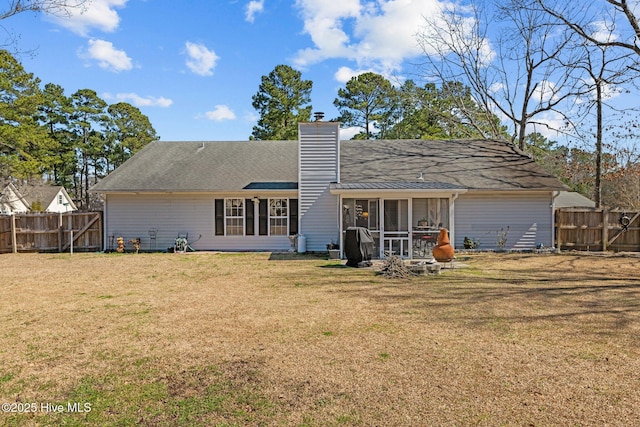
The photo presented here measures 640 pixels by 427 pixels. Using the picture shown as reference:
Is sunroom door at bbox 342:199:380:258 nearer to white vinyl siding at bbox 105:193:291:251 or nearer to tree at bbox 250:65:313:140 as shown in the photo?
white vinyl siding at bbox 105:193:291:251

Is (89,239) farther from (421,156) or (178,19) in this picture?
(421,156)

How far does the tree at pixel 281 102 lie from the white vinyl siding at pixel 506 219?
785 inches

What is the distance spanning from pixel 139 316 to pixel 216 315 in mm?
1170

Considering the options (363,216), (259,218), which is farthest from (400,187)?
(259,218)

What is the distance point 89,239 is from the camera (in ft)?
52.6

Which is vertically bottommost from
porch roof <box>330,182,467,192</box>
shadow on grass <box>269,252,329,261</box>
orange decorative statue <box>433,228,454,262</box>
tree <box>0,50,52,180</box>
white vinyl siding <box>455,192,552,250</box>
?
shadow on grass <box>269,252,329,261</box>

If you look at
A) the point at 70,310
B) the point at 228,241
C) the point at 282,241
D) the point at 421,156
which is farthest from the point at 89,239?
the point at 421,156

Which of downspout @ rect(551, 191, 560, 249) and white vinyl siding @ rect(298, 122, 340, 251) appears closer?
white vinyl siding @ rect(298, 122, 340, 251)

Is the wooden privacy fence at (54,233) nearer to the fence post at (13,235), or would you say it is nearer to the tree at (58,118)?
the fence post at (13,235)

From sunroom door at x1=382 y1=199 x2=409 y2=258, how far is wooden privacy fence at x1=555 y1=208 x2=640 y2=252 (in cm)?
689

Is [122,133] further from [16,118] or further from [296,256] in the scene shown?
[296,256]

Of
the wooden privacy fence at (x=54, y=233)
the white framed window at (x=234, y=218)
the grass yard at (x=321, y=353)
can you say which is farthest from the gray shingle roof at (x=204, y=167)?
the grass yard at (x=321, y=353)

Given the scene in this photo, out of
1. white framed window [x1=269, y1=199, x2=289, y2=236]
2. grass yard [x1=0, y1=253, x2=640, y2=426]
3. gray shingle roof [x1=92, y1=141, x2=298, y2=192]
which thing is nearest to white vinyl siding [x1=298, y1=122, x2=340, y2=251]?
white framed window [x1=269, y1=199, x2=289, y2=236]

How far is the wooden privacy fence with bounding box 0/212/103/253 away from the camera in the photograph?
15.7 m
